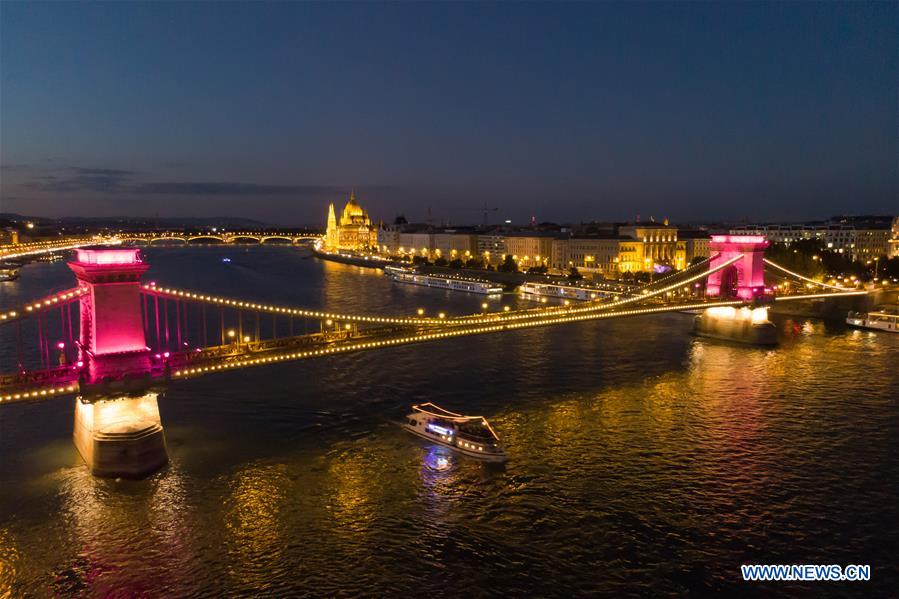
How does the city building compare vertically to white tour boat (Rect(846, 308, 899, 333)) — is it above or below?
above

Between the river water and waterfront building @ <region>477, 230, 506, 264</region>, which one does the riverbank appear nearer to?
waterfront building @ <region>477, 230, 506, 264</region>

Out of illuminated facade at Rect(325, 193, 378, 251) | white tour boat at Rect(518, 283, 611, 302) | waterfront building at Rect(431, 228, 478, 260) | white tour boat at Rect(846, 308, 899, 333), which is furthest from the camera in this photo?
illuminated facade at Rect(325, 193, 378, 251)

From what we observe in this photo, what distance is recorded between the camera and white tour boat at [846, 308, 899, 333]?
118 ft

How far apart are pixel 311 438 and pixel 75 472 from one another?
17.4 feet

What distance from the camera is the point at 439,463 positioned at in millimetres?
16438

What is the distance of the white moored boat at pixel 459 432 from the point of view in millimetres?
16375

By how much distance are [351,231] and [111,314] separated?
12301 cm

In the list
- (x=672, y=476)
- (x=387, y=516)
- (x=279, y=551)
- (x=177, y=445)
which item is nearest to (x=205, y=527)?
(x=279, y=551)

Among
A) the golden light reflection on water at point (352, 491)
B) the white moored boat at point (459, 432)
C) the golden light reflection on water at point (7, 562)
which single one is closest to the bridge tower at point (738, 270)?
the white moored boat at point (459, 432)

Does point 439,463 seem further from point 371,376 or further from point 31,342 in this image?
point 31,342

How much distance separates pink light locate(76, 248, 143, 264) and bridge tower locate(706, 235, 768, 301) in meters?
28.9

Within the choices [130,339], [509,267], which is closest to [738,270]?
[130,339]

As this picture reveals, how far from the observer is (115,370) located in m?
15.3

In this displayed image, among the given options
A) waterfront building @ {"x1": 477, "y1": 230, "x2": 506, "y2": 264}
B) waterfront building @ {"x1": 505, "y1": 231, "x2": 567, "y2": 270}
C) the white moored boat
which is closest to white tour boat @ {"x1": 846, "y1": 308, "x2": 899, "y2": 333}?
the white moored boat
